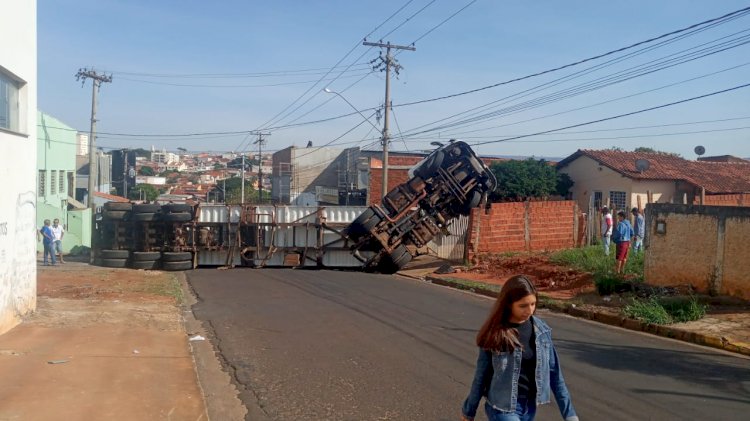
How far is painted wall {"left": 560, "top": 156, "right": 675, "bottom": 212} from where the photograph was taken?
36.5m

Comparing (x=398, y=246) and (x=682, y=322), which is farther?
(x=398, y=246)

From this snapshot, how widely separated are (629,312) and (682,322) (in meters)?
1.04

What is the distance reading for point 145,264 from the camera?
24109 millimetres

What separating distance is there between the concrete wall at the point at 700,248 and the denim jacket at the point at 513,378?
33.7 feet

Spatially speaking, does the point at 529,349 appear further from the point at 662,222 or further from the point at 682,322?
the point at 662,222

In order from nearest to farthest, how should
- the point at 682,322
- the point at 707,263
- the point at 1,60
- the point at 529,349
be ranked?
the point at 529,349, the point at 1,60, the point at 682,322, the point at 707,263

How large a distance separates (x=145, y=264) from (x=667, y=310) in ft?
57.5

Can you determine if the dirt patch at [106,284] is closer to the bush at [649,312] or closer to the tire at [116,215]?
the tire at [116,215]

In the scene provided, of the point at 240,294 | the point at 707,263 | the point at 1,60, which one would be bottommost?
the point at 240,294

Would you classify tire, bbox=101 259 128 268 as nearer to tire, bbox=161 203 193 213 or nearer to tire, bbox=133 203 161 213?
tire, bbox=133 203 161 213

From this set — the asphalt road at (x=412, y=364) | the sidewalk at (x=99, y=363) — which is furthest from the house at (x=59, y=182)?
the asphalt road at (x=412, y=364)

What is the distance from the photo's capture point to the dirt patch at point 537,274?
1697 centimetres

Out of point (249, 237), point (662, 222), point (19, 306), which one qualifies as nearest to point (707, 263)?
point (662, 222)

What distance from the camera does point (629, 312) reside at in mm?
12789
